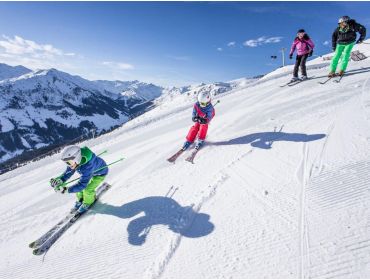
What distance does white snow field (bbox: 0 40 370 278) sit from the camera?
14.5ft

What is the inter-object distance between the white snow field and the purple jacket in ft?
13.0

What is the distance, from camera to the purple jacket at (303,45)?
13171 mm

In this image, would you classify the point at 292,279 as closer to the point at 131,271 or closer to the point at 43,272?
the point at 131,271

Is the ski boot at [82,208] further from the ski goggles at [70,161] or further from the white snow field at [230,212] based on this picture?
the ski goggles at [70,161]

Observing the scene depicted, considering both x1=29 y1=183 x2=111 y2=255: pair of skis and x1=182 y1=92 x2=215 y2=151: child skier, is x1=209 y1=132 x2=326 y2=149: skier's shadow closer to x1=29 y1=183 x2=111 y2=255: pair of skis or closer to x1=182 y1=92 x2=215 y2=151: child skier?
x1=182 y1=92 x2=215 y2=151: child skier

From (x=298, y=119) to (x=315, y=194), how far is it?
485cm

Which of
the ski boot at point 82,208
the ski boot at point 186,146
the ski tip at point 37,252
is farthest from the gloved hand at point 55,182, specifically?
the ski boot at point 186,146

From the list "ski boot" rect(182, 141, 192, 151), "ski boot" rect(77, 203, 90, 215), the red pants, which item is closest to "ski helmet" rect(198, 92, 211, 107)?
the red pants

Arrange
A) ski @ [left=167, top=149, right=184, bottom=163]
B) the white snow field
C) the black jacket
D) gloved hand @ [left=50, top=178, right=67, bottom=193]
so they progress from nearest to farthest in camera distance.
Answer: the white snow field
gloved hand @ [left=50, top=178, right=67, bottom=193]
ski @ [left=167, top=149, right=184, bottom=163]
the black jacket

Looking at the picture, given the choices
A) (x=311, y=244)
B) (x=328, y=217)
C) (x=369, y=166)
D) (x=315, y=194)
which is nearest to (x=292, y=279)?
(x=311, y=244)

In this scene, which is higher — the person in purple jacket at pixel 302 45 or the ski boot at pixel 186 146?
the person in purple jacket at pixel 302 45

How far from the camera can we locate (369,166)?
602 cm

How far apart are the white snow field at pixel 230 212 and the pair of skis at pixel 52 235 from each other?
14 cm

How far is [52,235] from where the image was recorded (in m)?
6.11
